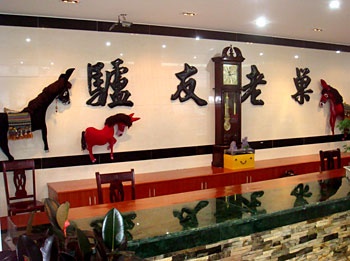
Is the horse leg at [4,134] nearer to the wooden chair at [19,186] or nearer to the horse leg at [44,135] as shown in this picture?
the wooden chair at [19,186]

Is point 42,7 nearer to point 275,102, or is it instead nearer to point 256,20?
point 256,20

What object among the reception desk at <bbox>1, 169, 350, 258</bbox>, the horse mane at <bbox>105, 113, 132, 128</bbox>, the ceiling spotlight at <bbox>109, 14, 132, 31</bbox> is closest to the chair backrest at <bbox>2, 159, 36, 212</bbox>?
the horse mane at <bbox>105, 113, 132, 128</bbox>

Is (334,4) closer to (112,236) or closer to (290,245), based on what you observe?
(290,245)

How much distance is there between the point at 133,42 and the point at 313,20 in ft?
7.64

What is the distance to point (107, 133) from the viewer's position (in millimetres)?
4578

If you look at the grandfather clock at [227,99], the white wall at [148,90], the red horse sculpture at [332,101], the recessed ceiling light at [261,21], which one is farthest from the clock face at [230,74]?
the red horse sculpture at [332,101]

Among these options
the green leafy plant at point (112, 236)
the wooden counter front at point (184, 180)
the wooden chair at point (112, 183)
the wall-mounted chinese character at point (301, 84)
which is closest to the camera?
the green leafy plant at point (112, 236)

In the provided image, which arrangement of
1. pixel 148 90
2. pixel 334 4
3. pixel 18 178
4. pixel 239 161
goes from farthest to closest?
pixel 239 161, pixel 148 90, pixel 18 178, pixel 334 4

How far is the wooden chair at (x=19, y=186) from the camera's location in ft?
13.0

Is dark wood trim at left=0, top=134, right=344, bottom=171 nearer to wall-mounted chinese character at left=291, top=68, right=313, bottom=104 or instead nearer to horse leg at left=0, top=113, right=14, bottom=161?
horse leg at left=0, top=113, right=14, bottom=161

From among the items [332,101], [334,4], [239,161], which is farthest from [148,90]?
[332,101]

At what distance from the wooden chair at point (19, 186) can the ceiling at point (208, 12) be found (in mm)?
1673

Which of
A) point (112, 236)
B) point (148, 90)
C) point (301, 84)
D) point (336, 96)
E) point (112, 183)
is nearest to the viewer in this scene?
A: point (112, 236)

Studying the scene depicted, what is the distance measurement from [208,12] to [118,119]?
168 centimetres
